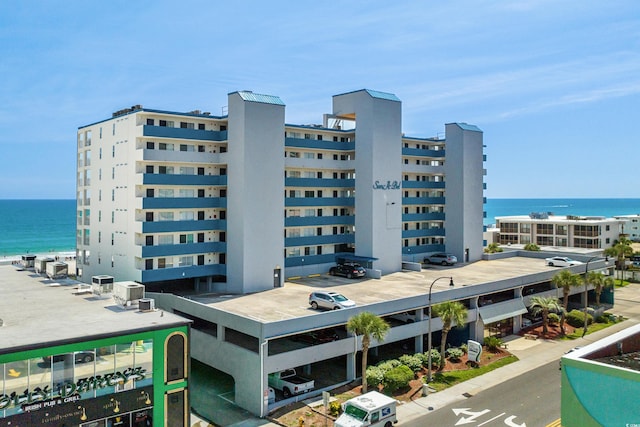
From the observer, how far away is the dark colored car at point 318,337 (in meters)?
42.2

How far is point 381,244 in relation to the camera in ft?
202

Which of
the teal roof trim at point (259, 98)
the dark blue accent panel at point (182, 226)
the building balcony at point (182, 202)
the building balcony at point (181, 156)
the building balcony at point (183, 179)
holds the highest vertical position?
the teal roof trim at point (259, 98)

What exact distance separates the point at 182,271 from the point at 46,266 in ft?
44.1

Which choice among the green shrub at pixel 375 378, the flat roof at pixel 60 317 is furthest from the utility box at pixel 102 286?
the green shrub at pixel 375 378

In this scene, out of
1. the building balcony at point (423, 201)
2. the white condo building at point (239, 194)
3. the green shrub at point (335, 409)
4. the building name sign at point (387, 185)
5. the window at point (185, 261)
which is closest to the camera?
the green shrub at point (335, 409)

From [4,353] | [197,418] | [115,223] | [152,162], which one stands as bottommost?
[197,418]

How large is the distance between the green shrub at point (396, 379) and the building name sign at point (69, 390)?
18.2 meters

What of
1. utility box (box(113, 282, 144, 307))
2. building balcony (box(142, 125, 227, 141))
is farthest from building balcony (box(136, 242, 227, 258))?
utility box (box(113, 282, 144, 307))

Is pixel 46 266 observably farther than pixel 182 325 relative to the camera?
Yes

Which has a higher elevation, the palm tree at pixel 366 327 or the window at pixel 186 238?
the window at pixel 186 238

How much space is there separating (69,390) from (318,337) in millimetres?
21932

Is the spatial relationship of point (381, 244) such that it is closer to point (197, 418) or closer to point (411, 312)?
point (411, 312)

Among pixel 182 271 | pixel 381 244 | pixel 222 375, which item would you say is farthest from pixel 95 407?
pixel 381 244

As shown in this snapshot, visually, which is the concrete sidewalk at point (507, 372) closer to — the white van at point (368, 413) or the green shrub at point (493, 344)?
the white van at point (368, 413)
